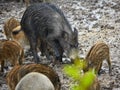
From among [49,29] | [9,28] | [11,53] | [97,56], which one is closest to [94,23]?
[9,28]

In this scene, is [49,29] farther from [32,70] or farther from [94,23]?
[94,23]

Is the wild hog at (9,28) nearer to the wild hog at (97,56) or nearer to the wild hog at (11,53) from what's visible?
the wild hog at (11,53)

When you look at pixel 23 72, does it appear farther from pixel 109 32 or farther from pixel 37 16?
pixel 109 32

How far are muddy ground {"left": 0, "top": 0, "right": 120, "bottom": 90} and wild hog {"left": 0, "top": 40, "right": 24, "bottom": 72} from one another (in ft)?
1.57

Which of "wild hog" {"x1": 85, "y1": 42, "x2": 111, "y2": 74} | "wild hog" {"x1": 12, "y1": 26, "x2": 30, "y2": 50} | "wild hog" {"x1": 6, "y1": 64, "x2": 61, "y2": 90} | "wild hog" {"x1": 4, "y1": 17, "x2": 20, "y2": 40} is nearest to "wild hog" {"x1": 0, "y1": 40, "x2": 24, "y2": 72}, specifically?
"wild hog" {"x1": 12, "y1": 26, "x2": 30, "y2": 50}

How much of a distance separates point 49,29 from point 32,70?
6.04ft

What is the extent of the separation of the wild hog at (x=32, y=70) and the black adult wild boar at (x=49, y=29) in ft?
4.58

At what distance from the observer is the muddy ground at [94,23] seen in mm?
6389

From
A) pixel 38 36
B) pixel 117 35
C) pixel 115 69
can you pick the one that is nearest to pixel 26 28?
pixel 38 36

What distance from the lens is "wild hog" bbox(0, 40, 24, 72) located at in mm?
6602

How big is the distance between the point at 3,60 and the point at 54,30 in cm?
107

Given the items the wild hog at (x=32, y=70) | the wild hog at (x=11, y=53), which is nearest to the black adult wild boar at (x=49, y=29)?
the wild hog at (x=11, y=53)

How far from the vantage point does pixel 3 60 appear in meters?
6.70

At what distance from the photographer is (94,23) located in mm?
9711
